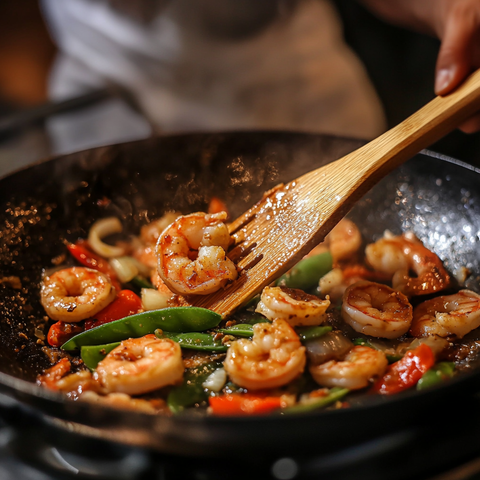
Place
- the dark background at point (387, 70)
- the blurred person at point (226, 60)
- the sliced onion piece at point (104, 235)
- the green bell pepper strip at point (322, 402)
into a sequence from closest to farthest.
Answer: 1. the green bell pepper strip at point (322, 402)
2. the sliced onion piece at point (104, 235)
3. the blurred person at point (226, 60)
4. the dark background at point (387, 70)

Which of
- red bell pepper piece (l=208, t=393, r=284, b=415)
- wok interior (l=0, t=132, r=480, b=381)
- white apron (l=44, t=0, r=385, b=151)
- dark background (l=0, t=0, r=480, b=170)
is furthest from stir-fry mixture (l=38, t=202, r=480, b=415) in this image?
dark background (l=0, t=0, r=480, b=170)

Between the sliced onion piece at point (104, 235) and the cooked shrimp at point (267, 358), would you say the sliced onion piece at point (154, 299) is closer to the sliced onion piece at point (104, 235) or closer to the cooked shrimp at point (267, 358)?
the sliced onion piece at point (104, 235)

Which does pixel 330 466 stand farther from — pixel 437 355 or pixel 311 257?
pixel 311 257

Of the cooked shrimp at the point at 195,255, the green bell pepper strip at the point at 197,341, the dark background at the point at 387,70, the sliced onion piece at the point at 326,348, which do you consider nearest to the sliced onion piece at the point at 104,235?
the cooked shrimp at the point at 195,255

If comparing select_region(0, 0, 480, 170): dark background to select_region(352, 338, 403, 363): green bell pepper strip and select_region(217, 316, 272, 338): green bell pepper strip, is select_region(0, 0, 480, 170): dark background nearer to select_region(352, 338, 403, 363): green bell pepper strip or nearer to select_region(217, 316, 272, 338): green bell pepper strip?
select_region(352, 338, 403, 363): green bell pepper strip

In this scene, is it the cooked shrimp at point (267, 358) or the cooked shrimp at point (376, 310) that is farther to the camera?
the cooked shrimp at point (376, 310)

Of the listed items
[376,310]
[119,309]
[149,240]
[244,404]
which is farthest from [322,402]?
[149,240]

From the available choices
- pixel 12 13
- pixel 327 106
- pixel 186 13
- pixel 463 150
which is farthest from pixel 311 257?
pixel 12 13
